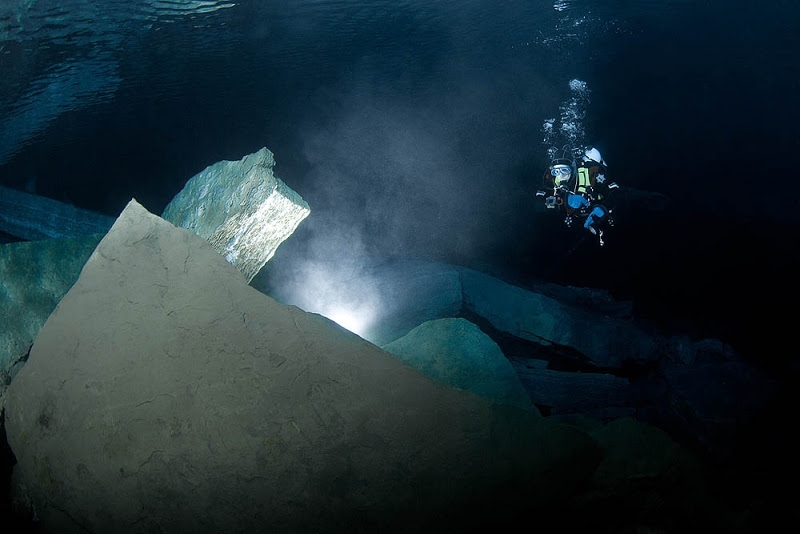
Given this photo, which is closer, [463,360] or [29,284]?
[463,360]

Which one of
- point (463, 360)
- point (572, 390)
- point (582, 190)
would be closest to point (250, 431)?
point (463, 360)

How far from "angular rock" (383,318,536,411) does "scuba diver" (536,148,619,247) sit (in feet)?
18.6

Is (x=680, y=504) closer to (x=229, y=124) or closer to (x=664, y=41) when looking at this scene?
(x=229, y=124)

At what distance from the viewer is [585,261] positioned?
14.9 meters

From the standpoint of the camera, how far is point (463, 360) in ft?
11.3

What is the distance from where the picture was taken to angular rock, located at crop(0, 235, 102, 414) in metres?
3.60

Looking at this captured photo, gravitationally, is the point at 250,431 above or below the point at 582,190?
above

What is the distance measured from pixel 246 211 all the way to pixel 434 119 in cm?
1484

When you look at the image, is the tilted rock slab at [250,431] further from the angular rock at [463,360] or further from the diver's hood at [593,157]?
the diver's hood at [593,157]

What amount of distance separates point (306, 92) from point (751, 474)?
46.5ft

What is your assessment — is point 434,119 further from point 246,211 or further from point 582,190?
point 246,211

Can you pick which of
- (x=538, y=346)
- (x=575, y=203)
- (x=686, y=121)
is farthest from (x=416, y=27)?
(x=686, y=121)

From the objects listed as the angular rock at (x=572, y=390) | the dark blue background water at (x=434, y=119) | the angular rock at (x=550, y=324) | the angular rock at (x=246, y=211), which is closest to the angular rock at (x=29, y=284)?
the angular rock at (x=246, y=211)

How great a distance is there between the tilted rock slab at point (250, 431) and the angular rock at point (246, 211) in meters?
1.44
